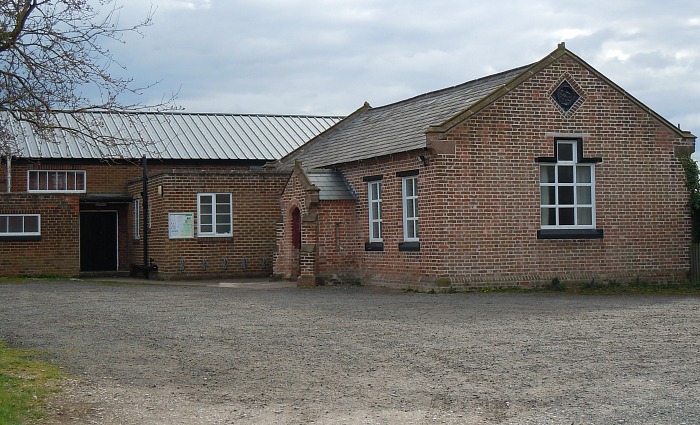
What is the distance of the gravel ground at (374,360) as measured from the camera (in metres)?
8.14

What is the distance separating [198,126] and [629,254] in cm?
1974

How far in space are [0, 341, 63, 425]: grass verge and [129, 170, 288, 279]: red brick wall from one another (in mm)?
16741

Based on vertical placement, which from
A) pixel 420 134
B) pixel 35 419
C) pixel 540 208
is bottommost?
pixel 35 419

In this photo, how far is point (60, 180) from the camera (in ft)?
107

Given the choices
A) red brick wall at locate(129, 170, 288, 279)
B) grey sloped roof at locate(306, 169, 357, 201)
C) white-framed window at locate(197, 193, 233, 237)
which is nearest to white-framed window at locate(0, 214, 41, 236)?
red brick wall at locate(129, 170, 288, 279)

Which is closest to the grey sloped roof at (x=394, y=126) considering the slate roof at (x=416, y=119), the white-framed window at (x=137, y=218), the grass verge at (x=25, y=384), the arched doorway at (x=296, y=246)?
the slate roof at (x=416, y=119)

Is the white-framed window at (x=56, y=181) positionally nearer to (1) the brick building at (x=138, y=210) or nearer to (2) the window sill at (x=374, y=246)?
(1) the brick building at (x=138, y=210)

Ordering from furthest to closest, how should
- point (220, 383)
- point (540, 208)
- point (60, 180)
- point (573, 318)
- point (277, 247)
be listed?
point (60, 180), point (277, 247), point (540, 208), point (573, 318), point (220, 383)

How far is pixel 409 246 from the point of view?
22.4m

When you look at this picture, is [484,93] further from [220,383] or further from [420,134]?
[220,383]

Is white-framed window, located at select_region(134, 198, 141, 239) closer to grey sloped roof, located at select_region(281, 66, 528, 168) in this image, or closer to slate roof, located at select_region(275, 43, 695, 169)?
grey sloped roof, located at select_region(281, 66, 528, 168)

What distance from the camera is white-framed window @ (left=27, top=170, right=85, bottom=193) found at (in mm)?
32562

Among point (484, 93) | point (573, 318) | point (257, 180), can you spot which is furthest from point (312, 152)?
point (573, 318)

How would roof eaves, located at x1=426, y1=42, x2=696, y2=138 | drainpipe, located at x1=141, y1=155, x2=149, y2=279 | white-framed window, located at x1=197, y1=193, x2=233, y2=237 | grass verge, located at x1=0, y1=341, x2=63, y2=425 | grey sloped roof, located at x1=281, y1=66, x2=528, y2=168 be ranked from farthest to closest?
drainpipe, located at x1=141, y1=155, x2=149, y2=279 → white-framed window, located at x1=197, y1=193, x2=233, y2=237 → grey sloped roof, located at x1=281, y1=66, x2=528, y2=168 → roof eaves, located at x1=426, y1=42, x2=696, y2=138 → grass verge, located at x1=0, y1=341, x2=63, y2=425
